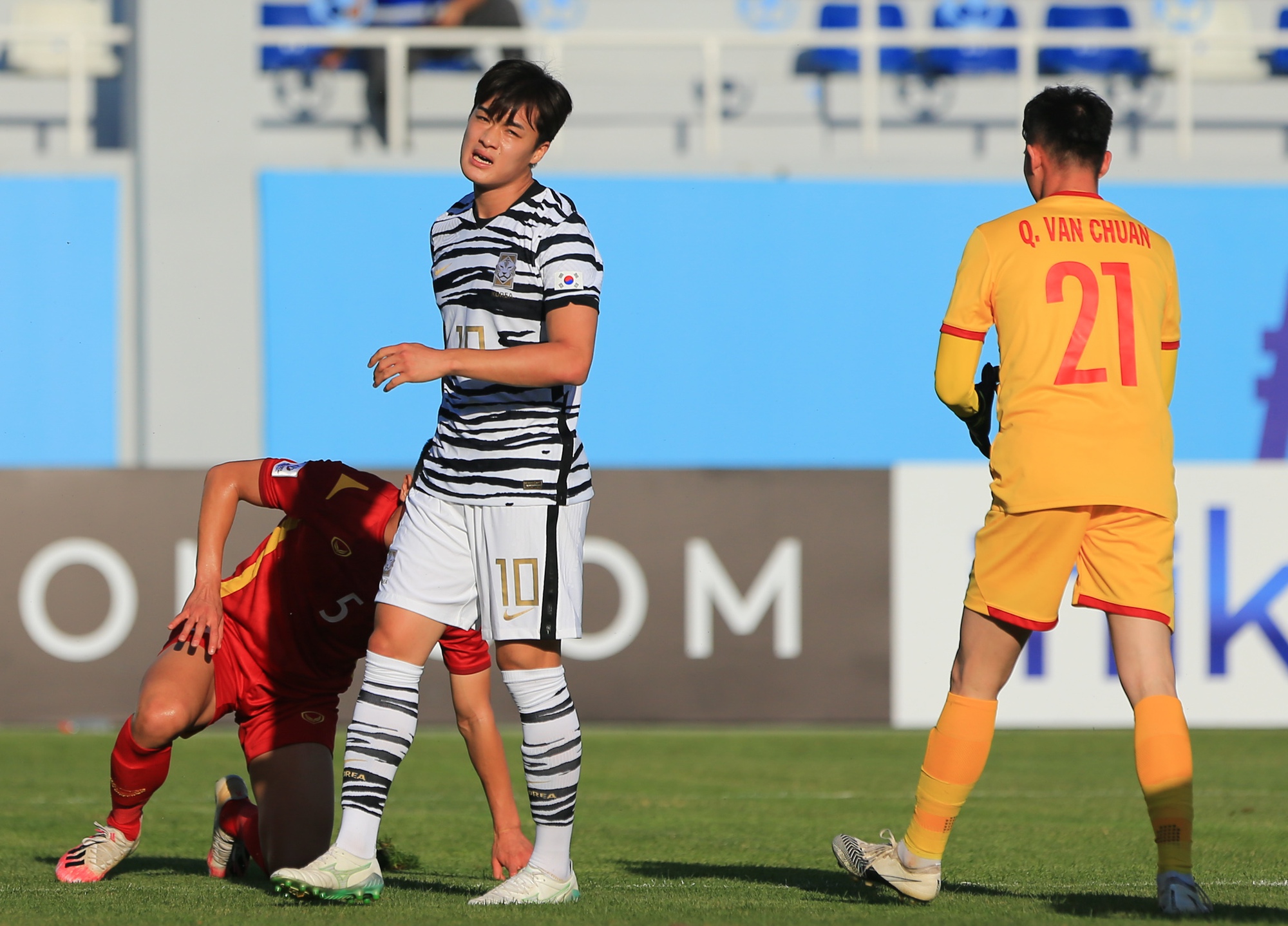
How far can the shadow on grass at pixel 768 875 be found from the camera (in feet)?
13.9

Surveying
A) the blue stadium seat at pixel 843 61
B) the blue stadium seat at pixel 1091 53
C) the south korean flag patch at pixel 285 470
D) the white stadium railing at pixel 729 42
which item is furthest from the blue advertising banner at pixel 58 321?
the south korean flag patch at pixel 285 470

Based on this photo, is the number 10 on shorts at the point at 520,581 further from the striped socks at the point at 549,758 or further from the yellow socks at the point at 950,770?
the yellow socks at the point at 950,770

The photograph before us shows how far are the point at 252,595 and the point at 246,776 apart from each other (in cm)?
290

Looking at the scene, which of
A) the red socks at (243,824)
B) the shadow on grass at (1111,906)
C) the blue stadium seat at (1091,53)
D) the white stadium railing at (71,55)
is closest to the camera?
the shadow on grass at (1111,906)

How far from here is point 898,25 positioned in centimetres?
1441

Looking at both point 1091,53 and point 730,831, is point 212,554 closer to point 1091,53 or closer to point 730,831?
point 730,831

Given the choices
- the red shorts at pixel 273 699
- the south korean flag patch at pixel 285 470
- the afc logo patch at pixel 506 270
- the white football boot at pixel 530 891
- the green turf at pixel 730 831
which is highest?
the afc logo patch at pixel 506 270

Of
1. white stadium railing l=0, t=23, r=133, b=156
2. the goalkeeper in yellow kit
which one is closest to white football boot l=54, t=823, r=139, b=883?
the goalkeeper in yellow kit

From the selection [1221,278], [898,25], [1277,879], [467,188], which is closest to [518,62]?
[1277,879]

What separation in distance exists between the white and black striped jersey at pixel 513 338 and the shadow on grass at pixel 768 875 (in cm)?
119

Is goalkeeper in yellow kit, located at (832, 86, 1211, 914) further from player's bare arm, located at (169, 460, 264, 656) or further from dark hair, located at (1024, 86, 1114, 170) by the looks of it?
player's bare arm, located at (169, 460, 264, 656)

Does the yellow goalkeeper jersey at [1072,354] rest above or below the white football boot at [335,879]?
above

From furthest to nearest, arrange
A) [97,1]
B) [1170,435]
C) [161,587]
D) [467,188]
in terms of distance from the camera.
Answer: [97,1]
[467,188]
[161,587]
[1170,435]

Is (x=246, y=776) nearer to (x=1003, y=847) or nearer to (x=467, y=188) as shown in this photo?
(x=1003, y=847)
